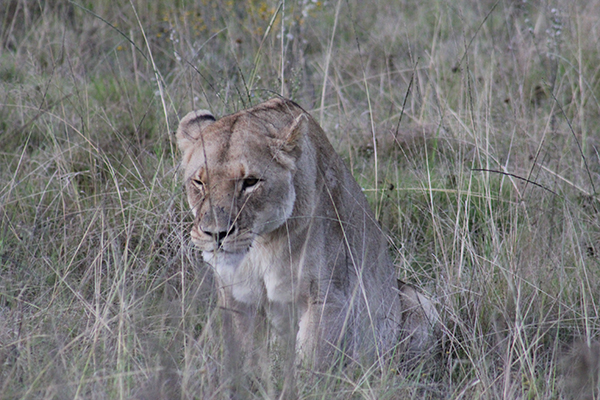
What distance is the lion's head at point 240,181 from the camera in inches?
130

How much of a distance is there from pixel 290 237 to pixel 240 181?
493mm

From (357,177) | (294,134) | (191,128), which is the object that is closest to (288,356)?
(294,134)

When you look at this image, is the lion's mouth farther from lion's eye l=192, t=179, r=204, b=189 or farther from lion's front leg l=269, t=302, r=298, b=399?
lion's front leg l=269, t=302, r=298, b=399

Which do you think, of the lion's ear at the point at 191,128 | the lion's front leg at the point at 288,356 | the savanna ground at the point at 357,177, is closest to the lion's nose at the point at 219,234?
the savanna ground at the point at 357,177

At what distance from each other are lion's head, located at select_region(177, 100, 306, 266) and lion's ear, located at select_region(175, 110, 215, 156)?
113 mm

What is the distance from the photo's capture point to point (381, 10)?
9.39 meters

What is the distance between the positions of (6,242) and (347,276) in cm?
192

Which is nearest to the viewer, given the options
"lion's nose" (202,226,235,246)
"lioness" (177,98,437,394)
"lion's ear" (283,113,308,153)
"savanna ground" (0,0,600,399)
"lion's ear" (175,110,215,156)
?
"savanna ground" (0,0,600,399)

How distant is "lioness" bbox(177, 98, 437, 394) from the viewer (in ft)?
11.1

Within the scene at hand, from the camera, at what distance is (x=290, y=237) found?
3771mm

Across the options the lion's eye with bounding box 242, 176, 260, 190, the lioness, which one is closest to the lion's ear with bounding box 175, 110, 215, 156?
A: the lioness

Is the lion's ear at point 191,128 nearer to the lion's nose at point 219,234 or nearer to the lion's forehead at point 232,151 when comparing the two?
the lion's forehead at point 232,151

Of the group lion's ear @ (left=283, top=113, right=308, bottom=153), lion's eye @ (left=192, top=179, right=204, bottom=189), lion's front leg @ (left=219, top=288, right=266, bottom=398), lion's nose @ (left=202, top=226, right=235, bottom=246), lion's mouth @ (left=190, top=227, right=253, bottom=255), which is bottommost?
lion's front leg @ (left=219, top=288, right=266, bottom=398)

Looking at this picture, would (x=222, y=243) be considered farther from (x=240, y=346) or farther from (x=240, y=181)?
(x=240, y=346)
